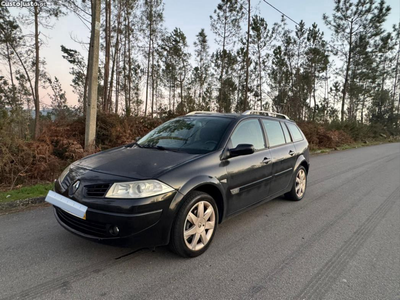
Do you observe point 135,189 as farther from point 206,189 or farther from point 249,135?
point 249,135

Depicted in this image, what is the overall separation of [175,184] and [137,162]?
22.0 inches

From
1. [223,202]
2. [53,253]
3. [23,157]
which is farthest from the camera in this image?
[23,157]

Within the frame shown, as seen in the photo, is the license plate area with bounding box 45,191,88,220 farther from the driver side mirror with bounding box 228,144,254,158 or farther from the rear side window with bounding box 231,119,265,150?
the rear side window with bounding box 231,119,265,150

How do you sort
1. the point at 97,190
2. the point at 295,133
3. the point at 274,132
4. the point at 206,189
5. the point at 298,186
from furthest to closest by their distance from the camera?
the point at 295,133 < the point at 298,186 < the point at 274,132 < the point at 206,189 < the point at 97,190

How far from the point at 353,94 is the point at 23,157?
36.0 m

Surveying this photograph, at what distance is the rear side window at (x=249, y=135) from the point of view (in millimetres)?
3553

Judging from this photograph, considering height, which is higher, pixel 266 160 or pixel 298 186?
pixel 266 160

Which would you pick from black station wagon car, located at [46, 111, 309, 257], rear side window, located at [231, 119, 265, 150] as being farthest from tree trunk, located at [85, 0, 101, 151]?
rear side window, located at [231, 119, 265, 150]

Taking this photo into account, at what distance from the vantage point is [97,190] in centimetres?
252

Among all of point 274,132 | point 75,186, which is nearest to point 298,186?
point 274,132

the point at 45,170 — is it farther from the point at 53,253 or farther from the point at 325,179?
the point at 325,179

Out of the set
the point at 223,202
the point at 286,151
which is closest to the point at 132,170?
the point at 223,202

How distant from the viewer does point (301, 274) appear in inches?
103

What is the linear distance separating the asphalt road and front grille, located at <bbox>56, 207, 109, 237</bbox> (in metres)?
0.37
